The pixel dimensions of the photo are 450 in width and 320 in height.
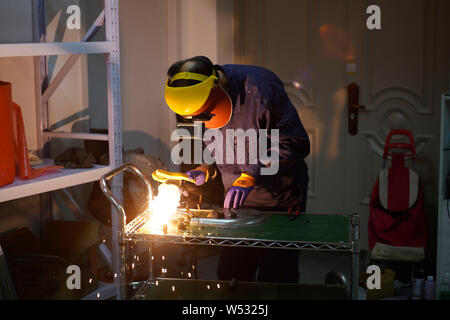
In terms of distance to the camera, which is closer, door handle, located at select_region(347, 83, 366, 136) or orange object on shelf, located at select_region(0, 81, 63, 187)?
orange object on shelf, located at select_region(0, 81, 63, 187)

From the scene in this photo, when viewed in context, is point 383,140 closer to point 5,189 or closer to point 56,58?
point 56,58

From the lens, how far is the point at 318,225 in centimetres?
234

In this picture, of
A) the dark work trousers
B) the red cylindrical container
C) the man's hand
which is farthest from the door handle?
the red cylindrical container

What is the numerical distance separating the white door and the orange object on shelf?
213 centimetres

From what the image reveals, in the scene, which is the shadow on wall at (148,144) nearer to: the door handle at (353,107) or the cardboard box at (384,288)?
the door handle at (353,107)

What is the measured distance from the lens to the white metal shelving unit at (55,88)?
266 cm

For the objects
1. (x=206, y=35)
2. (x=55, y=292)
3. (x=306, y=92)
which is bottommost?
(x=55, y=292)

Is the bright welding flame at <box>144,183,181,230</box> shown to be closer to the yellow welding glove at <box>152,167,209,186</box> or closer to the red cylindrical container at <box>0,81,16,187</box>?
the yellow welding glove at <box>152,167,209,186</box>

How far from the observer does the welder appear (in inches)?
99.7

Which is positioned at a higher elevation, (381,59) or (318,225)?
(381,59)

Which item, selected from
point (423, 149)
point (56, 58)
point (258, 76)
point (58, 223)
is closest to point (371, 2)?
point (423, 149)

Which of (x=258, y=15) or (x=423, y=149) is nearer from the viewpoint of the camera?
(x=423, y=149)

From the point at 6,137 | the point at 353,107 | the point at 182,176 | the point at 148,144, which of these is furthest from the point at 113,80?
the point at 353,107

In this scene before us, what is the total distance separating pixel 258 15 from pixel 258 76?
191 cm
